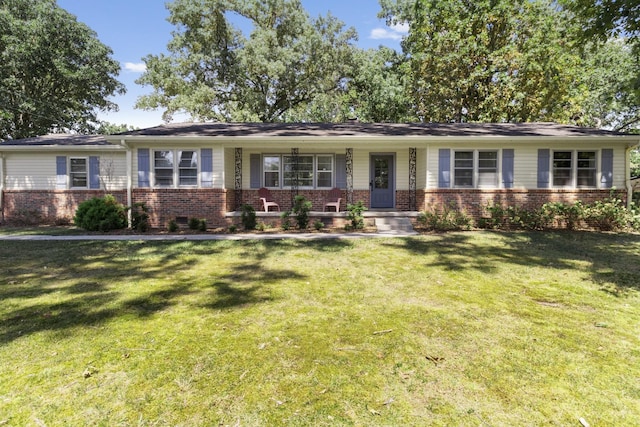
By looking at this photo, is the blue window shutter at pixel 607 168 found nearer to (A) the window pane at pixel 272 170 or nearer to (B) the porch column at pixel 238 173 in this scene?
(A) the window pane at pixel 272 170

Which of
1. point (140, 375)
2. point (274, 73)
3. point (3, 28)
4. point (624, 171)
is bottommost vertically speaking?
point (140, 375)

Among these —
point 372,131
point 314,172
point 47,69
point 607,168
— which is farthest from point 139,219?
point 47,69

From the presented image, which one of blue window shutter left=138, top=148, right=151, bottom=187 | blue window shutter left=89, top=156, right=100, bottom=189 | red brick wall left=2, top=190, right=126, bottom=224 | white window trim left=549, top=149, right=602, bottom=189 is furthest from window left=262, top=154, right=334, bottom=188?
white window trim left=549, top=149, right=602, bottom=189

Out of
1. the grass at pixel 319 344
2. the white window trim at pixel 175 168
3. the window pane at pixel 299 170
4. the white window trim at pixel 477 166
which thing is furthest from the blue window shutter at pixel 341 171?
the grass at pixel 319 344

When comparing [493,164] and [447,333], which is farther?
[493,164]

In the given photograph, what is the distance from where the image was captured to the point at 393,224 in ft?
36.9

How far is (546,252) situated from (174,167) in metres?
11.2

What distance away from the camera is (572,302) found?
13.8 ft

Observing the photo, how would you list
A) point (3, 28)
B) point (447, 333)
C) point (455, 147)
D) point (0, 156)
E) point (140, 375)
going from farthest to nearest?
1. point (3, 28)
2. point (0, 156)
3. point (455, 147)
4. point (447, 333)
5. point (140, 375)

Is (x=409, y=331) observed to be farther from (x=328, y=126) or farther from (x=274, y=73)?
(x=274, y=73)

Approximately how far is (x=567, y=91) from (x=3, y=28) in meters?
32.2

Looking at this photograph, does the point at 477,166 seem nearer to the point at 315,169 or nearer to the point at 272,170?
the point at 315,169

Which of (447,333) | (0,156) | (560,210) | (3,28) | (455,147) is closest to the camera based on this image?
(447,333)

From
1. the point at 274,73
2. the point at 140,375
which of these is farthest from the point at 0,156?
the point at 140,375
